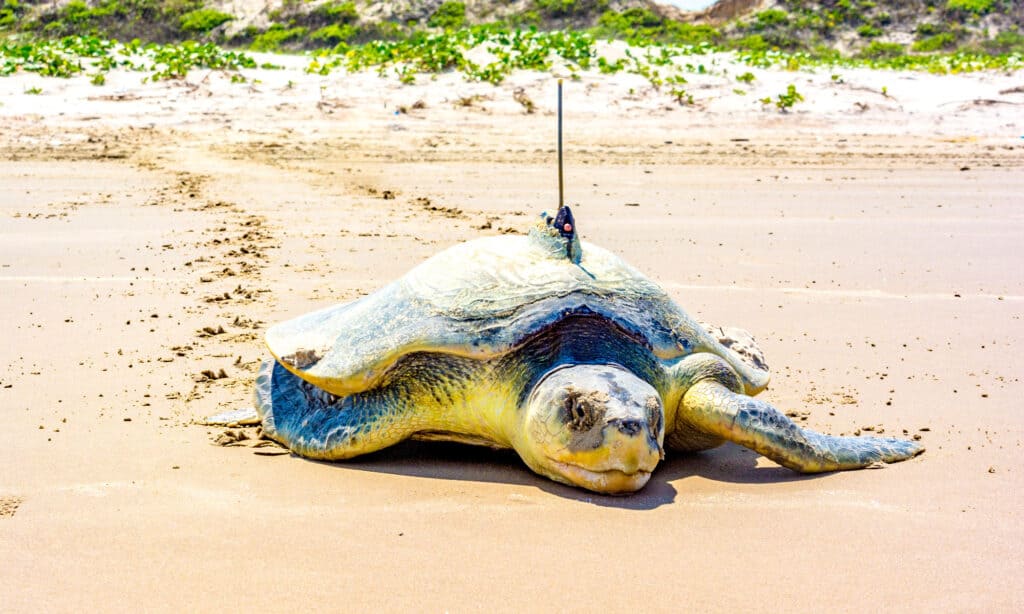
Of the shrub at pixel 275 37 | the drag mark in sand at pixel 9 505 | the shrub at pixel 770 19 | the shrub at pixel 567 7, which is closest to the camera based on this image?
the drag mark in sand at pixel 9 505

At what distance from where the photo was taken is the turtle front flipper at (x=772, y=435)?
9.58 feet

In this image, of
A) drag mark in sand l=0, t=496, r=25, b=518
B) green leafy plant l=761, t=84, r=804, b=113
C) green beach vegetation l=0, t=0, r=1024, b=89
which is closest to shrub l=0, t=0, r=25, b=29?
green beach vegetation l=0, t=0, r=1024, b=89

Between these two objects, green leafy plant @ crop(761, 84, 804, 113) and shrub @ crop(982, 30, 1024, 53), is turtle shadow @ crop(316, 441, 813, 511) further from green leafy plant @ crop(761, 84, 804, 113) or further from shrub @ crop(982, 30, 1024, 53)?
shrub @ crop(982, 30, 1024, 53)

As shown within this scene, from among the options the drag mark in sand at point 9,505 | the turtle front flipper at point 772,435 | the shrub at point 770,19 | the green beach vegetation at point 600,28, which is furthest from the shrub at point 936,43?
the drag mark in sand at point 9,505

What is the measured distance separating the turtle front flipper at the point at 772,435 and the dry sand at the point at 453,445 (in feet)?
0.22

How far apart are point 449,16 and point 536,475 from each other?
69.4 feet

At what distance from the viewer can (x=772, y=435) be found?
2.91 m

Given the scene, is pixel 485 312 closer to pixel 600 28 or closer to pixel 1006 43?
pixel 600 28

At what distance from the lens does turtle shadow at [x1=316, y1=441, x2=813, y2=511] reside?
110 inches

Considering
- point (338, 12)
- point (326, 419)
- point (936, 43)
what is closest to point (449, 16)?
point (338, 12)

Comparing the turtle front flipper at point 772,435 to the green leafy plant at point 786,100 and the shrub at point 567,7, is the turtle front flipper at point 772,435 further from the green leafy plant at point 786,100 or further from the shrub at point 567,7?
the shrub at point 567,7

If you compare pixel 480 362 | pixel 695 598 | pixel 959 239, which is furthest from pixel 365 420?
pixel 959 239

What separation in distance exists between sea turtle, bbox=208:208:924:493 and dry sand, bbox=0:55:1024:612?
12 cm

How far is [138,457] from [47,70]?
35.1 ft
